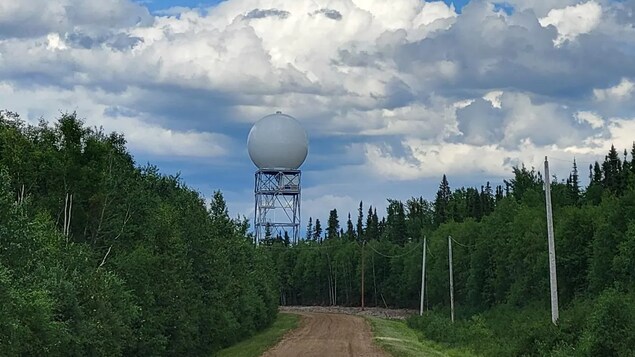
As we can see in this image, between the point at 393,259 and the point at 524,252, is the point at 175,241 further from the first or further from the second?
the point at 393,259

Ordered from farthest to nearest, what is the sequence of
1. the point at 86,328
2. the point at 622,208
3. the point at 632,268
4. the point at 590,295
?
the point at 590,295, the point at 622,208, the point at 632,268, the point at 86,328

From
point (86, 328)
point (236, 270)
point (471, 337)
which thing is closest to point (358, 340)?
point (471, 337)

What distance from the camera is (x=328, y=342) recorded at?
44969 millimetres

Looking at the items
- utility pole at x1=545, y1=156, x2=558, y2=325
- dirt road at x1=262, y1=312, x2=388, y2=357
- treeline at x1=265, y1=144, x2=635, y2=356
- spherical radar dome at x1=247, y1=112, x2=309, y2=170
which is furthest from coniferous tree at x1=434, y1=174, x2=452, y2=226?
utility pole at x1=545, y1=156, x2=558, y2=325

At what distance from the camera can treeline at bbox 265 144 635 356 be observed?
31.3 meters

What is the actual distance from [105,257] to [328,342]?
43.7 feet

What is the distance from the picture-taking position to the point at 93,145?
44.6m

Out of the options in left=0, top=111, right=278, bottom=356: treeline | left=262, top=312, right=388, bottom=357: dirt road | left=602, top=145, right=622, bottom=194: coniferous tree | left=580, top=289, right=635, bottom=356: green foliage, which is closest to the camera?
left=0, top=111, right=278, bottom=356: treeline

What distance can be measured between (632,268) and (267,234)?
62340 millimetres

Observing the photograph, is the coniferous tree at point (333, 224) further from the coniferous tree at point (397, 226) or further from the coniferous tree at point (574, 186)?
the coniferous tree at point (574, 186)

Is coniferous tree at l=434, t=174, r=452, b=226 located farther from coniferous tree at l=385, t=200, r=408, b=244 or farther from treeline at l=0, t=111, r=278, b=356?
treeline at l=0, t=111, r=278, b=356

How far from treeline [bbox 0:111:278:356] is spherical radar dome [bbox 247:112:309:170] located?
30.6m

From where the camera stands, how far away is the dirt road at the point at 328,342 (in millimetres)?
37500

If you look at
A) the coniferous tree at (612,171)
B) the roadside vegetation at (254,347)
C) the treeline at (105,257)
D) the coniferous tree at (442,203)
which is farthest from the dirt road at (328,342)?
the coniferous tree at (442,203)
